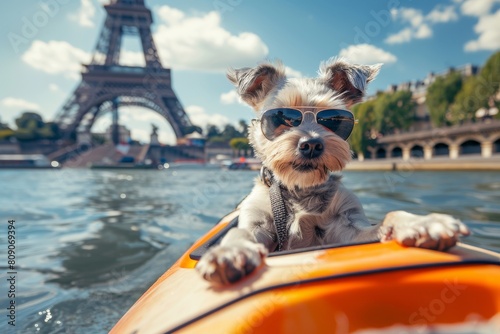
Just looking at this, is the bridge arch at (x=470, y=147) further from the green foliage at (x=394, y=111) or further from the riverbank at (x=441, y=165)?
the green foliage at (x=394, y=111)

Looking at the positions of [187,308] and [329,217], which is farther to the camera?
[329,217]

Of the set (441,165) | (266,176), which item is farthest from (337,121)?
(441,165)

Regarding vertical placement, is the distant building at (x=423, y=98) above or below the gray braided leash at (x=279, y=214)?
above

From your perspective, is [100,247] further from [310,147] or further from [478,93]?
[478,93]

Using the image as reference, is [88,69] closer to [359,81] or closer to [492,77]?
[492,77]

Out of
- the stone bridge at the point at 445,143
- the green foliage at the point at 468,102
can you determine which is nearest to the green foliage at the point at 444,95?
the green foliage at the point at 468,102

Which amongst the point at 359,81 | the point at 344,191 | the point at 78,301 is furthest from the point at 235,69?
the point at 78,301

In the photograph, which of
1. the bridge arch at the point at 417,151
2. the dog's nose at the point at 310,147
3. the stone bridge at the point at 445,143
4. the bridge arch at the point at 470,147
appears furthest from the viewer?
the bridge arch at the point at 417,151
